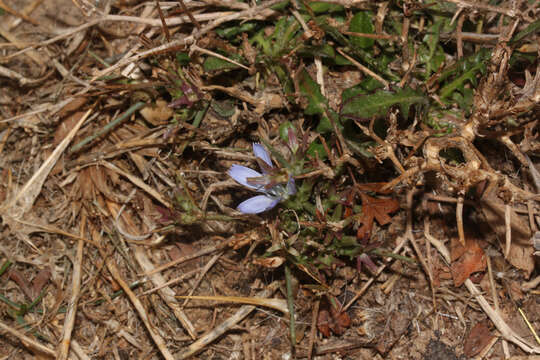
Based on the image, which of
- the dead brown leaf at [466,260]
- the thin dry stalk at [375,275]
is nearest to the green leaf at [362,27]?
the thin dry stalk at [375,275]

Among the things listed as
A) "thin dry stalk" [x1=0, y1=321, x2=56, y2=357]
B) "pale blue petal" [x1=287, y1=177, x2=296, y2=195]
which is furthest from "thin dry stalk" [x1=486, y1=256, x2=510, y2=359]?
"thin dry stalk" [x1=0, y1=321, x2=56, y2=357]

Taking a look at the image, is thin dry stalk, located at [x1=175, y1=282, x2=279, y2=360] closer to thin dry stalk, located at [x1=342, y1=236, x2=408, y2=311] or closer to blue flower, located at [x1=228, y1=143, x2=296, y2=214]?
thin dry stalk, located at [x1=342, y1=236, x2=408, y2=311]

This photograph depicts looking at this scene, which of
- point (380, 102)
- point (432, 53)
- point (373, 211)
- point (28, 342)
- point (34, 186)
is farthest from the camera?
point (34, 186)

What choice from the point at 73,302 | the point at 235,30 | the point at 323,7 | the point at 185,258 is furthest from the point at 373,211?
the point at 73,302

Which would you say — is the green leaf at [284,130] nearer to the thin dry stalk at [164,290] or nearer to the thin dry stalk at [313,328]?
the thin dry stalk at [313,328]

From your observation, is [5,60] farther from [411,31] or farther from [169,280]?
[411,31]

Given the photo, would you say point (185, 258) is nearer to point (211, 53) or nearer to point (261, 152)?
point (261, 152)

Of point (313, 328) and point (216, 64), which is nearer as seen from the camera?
point (313, 328)
